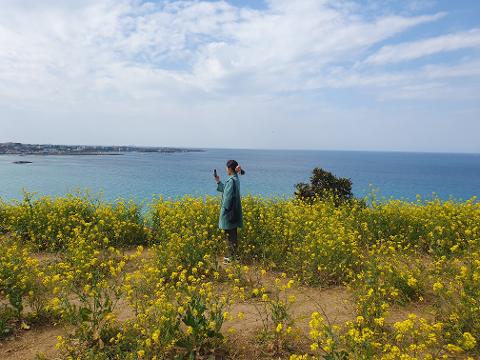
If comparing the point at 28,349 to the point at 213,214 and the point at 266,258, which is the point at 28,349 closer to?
the point at 266,258

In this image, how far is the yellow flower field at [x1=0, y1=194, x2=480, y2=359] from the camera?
4.27 m

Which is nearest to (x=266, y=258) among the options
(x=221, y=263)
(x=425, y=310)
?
(x=221, y=263)

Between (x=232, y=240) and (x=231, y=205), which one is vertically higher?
(x=231, y=205)

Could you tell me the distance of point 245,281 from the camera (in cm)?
663

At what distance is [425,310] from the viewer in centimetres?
541

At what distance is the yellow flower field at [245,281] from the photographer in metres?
4.27

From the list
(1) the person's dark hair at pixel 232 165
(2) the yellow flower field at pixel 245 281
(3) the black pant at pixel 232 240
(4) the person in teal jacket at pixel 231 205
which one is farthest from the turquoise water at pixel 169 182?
(1) the person's dark hair at pixel 232 165

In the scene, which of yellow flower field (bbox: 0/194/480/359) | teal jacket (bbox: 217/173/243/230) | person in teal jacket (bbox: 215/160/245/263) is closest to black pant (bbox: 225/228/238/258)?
person in teal jacket (bbox: 215/160/245/263)

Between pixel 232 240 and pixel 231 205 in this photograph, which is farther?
pixel 232 240

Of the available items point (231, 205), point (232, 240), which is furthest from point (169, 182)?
point (231, 205)

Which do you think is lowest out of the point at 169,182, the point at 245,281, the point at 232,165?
the point at 169,182

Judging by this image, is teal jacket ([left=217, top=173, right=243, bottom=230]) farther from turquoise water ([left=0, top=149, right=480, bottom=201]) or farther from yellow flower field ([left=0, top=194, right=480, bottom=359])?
turquoise water ([left=0, top=149, right=480, bottom=201])

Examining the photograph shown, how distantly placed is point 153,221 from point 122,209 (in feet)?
3.43

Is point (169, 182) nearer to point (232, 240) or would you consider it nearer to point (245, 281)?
point (232, 240)
